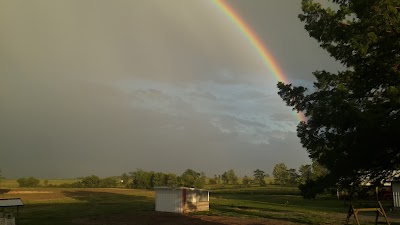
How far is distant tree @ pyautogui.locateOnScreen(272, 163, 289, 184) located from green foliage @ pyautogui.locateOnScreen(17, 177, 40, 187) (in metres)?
96.9

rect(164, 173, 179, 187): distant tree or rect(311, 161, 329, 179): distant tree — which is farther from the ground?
rect(311, 161, 329, 179): distant tree

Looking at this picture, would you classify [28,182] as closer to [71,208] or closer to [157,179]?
[157,179]

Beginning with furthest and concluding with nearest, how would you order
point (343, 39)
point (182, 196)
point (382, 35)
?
1. point (182, 196)
2. point (343, 39)
3. point (382, 35)

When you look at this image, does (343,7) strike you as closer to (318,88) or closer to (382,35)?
(382,35)

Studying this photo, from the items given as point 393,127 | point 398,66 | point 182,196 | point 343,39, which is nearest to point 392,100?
point 393,127

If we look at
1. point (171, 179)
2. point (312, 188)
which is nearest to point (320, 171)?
point (171, 179)

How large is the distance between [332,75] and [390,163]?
4.31 metres

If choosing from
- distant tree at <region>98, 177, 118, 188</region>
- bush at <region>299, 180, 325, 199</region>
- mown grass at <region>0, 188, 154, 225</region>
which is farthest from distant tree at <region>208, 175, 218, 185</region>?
bush at <region>299, 180, 325, 199</region>

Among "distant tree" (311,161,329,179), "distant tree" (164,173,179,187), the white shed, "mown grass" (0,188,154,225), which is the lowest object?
"mown grass" (0,188,154,225)

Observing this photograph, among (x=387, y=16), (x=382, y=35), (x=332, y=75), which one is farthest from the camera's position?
(x=332, y=75)

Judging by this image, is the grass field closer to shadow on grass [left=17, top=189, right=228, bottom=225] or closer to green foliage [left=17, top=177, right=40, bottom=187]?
shadow on grass [left=17, top=189, right=228, bottom=225]

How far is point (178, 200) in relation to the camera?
129 feet

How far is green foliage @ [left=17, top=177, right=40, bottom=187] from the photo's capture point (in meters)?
148

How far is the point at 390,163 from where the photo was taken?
588 inches
